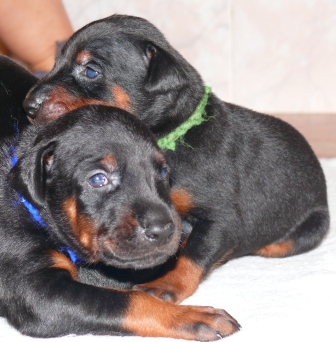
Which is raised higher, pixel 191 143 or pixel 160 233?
pixel 160 233

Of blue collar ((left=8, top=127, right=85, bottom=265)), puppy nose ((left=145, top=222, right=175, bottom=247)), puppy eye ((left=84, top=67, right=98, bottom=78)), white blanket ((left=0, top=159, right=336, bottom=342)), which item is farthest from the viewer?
puppy eye ((left=84, top=67, right=98, bottom=78))

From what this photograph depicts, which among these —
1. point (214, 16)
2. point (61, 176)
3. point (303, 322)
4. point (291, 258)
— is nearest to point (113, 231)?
point (61, 176)

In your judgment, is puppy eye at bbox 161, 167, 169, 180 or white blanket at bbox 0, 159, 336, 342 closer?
white blanket at bbox 0, 159, 336, 342

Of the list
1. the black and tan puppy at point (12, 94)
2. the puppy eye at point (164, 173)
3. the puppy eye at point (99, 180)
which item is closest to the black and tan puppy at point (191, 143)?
the black and tan puppy at point (12, 94)

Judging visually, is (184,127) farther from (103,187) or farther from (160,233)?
(160,233)

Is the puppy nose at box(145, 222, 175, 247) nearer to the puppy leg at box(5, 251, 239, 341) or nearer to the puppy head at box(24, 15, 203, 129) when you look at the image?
the puppy leg at box(5, 251, 239, 341)

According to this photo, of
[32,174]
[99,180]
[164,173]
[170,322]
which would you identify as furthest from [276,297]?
[32,174]

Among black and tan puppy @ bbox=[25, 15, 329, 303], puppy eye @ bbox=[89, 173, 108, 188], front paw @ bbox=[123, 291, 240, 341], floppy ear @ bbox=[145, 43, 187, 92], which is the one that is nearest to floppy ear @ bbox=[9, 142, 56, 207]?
puppy eye @ bbox=[89, 173, 108, 188]

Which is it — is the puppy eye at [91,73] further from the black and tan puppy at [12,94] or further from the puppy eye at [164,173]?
the puppy eye at [164,173]
